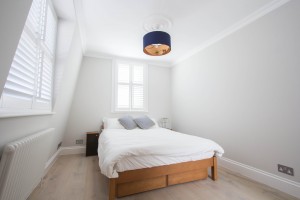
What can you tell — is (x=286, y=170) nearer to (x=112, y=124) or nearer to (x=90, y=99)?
(x=112, y=124)

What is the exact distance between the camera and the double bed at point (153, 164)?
1.60 metres

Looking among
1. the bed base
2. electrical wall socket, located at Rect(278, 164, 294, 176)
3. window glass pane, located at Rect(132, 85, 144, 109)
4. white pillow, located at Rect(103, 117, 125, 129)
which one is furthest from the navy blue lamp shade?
electrical wall socket, located at Rect(278, 164, 294, 176)

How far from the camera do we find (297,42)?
1812mm

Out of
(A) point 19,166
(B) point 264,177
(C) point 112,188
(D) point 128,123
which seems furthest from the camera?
(D) point 128,123

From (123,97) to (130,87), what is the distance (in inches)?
14.4

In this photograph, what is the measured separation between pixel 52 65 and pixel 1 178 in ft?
5.50

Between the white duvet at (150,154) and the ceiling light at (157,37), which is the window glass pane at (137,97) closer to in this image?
the ceiling light at (157,37)

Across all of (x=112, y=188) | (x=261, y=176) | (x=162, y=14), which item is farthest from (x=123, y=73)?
(x=261, y=176)

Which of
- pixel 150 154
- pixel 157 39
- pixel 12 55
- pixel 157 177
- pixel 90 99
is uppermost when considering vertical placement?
pixel 157 39

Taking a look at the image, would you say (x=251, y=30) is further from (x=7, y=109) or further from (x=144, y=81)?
(x=7, y=109)

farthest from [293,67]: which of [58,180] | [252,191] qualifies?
[58,180]

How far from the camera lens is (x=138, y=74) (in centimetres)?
434

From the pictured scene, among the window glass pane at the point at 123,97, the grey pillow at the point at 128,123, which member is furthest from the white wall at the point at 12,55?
the window glass pane at the point at 123,97

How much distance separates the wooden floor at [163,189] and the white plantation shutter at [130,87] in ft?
6.76
